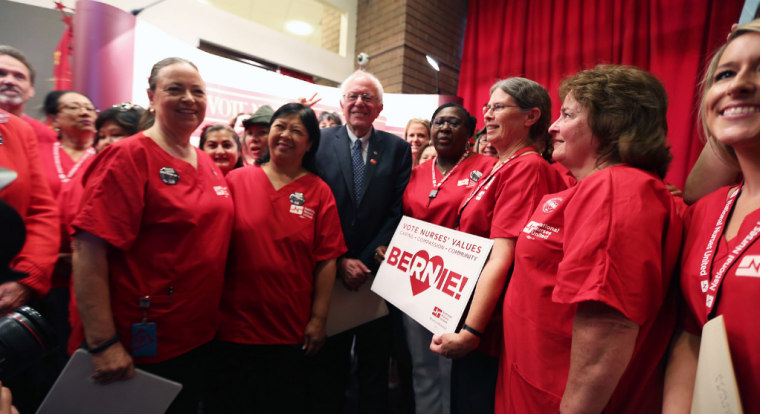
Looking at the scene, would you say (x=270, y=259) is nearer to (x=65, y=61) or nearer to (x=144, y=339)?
(x=144, y=339)

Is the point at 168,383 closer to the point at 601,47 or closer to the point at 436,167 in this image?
the point at 436,167

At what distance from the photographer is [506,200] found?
142 centimetres

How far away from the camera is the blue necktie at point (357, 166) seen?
2.20 meters

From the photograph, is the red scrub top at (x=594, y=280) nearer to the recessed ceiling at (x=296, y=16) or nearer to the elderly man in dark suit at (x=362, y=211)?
the elderly man in dark suit at (x=362, y=211)

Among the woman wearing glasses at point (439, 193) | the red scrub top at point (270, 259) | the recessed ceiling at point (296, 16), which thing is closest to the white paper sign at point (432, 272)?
the woman wearing glasses at point (439, 193)

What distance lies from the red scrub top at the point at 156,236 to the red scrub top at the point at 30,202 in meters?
0.40

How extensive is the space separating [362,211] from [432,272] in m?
0.73

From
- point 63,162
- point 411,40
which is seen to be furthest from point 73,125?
point 411,40

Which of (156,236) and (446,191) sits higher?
(446,191)

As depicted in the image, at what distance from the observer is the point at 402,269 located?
5.73 ft

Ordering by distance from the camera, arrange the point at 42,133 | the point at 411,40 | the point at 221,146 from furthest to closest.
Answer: the point at 411,40
the point at 221,146
the point at 42,133

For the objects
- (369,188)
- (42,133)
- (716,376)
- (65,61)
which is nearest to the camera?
(716,376)

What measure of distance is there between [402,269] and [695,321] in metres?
1.11

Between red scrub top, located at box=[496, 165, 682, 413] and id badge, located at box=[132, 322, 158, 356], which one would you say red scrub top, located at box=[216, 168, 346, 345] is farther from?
red scrub top, located at box=[496, 165, 682, 413]
